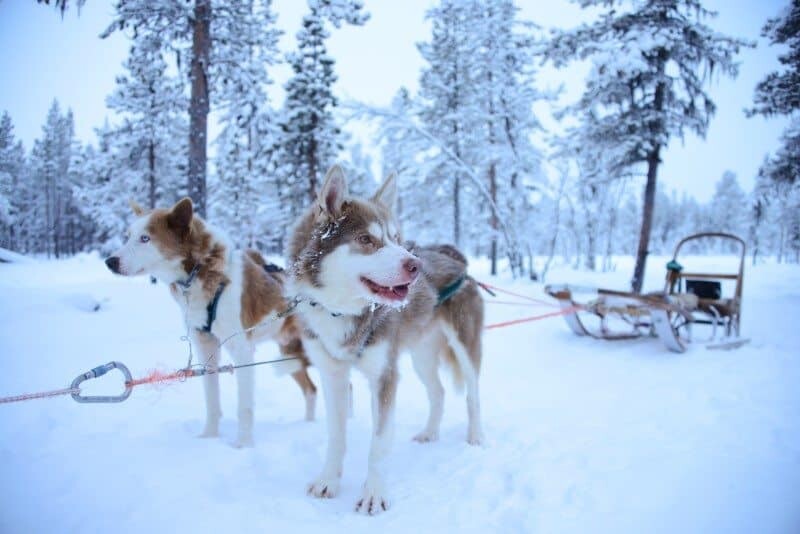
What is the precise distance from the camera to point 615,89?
1157cm

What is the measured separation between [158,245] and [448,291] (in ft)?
8.54

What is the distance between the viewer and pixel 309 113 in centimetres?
1908

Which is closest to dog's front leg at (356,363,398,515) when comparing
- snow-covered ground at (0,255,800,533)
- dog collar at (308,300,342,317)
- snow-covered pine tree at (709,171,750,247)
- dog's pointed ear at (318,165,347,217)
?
snow-covered ground at (0,255,800,533)

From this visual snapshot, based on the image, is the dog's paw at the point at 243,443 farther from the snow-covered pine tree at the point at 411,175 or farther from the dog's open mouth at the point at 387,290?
the snow-covered pine tree at the point at 411,175

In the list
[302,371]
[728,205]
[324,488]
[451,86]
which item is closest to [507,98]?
[451,86]

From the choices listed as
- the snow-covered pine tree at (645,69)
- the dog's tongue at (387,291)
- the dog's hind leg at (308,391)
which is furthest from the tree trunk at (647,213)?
the dog's tongue at (387,291)

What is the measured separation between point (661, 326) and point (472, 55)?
724 inches

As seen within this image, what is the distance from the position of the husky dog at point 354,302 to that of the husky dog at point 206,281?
2.70 ft

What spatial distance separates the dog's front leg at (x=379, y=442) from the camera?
8.84 feet

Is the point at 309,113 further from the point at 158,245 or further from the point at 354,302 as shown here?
the point at 354,302

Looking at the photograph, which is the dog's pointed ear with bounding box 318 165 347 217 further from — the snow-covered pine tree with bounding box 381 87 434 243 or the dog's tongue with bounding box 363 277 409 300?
the snow-covered pine tree with bounding box 381 87 434 243

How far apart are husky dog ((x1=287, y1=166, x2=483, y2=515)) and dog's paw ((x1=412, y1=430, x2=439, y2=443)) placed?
114 cm

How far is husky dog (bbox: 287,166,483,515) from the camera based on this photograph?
8.41 feet

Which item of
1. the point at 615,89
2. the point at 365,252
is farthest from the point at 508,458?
the point at 615,89
